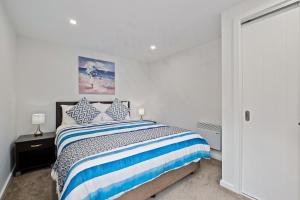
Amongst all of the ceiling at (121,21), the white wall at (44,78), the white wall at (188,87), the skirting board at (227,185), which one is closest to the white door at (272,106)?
the skirting board at (227,185)

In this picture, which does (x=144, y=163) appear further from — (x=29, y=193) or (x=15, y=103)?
(x=15, y=103)

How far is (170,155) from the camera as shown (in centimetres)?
183

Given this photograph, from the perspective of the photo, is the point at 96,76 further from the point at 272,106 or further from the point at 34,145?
the point at 272,106

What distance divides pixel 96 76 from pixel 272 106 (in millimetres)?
3597

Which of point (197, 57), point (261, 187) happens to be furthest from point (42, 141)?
point (197, 57)

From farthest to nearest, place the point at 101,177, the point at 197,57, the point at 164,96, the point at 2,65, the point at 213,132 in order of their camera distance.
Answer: the point at 164,96
the point at 197,57
the point at 213,132
the point at 2,65
the point at 101,177

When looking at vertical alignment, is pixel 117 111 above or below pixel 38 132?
above

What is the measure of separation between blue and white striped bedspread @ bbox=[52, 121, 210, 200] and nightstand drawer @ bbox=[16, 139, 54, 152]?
3.00 ft

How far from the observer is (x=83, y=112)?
316 cm

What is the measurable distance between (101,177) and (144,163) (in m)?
0.47

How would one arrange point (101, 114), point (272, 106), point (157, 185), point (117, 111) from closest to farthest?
point (272, 106), point (157, 185), point (101, 114), point (117, 111)

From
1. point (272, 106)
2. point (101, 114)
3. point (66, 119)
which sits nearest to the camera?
point (272, 106)

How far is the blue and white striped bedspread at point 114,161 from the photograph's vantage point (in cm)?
123

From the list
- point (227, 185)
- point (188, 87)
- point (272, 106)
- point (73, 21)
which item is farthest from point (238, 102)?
point (73, 21)
